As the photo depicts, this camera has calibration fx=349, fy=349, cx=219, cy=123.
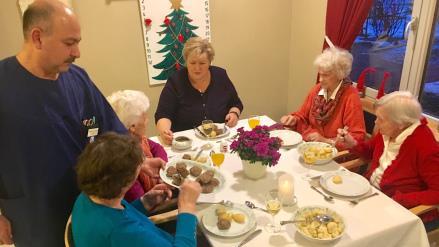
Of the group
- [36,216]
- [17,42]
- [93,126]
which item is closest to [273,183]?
[93,126]

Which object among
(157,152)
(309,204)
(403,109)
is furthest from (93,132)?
(403,109)

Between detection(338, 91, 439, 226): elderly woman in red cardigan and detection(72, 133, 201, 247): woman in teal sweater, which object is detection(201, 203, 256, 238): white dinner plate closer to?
detection(72, 133, 201, 247): woman in teal sweater

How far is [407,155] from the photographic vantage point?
5.99 ft

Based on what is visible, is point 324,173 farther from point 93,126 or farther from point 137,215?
point 93,126

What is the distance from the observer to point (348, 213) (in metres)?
1.53

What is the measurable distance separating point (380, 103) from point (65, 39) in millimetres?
1610

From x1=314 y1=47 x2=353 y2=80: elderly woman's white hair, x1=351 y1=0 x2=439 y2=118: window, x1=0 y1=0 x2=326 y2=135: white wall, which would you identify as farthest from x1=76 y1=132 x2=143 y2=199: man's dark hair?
x1=351 y1=0 x2=439 y2=118: window

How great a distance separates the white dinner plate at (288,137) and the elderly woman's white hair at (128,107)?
2.98 feet

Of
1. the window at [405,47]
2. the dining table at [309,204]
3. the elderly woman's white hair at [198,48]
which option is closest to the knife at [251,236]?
the dining table at [309,204]

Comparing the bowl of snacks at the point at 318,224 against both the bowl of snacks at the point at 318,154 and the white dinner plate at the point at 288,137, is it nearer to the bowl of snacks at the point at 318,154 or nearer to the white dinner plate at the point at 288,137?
the bowl of snacks at the point at 318,154

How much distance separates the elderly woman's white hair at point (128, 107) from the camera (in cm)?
178

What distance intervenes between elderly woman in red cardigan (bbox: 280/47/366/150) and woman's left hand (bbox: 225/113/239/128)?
0.52 meters

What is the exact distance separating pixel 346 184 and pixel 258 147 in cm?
48


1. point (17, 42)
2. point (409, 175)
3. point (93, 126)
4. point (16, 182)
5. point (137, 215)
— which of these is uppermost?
point (17, 42)
